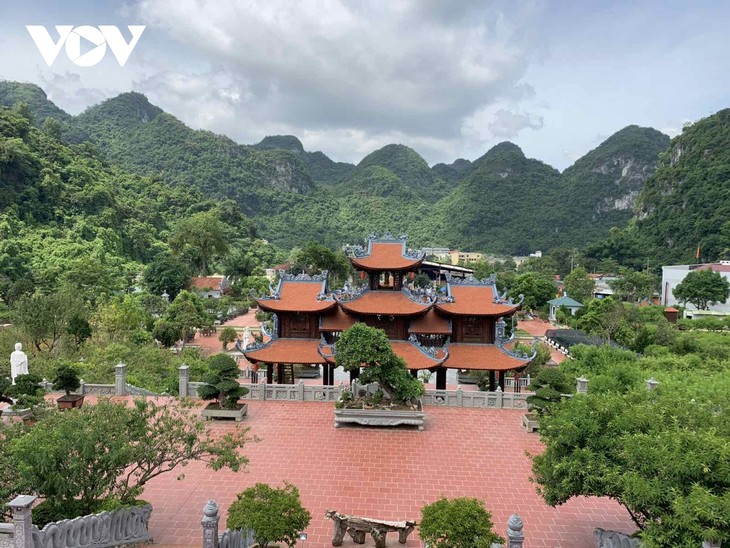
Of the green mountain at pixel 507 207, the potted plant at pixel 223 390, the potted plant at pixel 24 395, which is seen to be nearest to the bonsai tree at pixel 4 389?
the potted plant at pixel 24 395

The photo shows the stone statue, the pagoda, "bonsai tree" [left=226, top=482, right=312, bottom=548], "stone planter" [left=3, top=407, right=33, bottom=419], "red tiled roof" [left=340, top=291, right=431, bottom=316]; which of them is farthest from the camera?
"red tiled roof" [left=340, top=291, right=431, bottom=316]

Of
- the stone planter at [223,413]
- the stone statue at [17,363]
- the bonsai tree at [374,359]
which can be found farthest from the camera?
the stone statue at [17,363]

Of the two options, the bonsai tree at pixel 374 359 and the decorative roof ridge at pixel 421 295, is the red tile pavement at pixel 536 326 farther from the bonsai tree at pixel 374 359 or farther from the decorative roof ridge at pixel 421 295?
the bonsai tree at pixel 374 359

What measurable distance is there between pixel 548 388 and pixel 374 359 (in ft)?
18.8

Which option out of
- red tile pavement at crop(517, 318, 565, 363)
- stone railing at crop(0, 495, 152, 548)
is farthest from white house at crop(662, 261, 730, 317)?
stone railing at crop(0, 495, 152, 548)

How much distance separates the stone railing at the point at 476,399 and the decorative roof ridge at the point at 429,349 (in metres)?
1.25

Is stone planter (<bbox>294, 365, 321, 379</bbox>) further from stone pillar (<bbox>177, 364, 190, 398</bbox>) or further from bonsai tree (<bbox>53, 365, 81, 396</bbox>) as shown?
bonsai tree (<bbox>53, 365, 81, 396</bbox>)

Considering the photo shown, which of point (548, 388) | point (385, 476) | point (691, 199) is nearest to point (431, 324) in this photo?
point (548, 388)

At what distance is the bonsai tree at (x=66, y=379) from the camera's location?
14.7 m

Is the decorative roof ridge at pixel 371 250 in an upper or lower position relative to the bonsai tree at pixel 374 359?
upper

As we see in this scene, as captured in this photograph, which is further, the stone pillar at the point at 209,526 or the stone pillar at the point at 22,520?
the stone pillar at the point at 209,526

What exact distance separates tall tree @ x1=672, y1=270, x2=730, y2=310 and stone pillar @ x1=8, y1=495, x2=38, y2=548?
176ft

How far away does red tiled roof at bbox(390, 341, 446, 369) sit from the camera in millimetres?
16203

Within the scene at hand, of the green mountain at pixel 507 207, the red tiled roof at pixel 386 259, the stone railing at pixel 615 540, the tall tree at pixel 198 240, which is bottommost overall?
the stone railing at pixel 615 540
